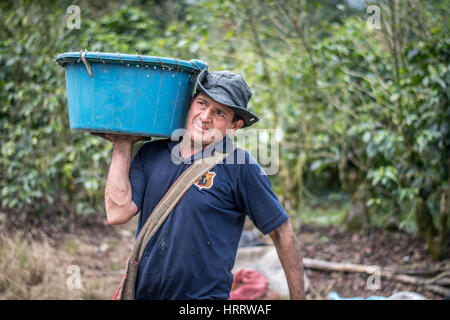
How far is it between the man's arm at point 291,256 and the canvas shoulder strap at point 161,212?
44 centimetres

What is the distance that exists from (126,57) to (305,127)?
376cm

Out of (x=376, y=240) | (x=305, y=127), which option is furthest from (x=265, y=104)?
(x=376, y=240)

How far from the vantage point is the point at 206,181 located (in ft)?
6.01

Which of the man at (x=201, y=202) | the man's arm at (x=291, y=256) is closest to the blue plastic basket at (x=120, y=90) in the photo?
the man at (x=201, y=202)

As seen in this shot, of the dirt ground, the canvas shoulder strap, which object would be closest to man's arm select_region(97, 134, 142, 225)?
the canvas shoulder strap

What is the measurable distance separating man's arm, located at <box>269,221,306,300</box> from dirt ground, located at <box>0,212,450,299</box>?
1727mm

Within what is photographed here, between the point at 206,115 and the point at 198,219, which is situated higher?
the point at 206,115

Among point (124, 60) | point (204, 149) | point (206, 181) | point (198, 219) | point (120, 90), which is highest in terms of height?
point (124, 60)

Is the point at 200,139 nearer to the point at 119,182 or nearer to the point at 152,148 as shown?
the point at 152,148

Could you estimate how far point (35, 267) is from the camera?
3494 millimetres

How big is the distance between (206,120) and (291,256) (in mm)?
729

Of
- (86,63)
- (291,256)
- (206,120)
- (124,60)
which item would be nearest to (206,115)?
(206,120)

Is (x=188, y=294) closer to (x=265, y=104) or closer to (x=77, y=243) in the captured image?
(x=77, y=243)

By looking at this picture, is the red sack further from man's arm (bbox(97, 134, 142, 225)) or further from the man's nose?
the man's nose
